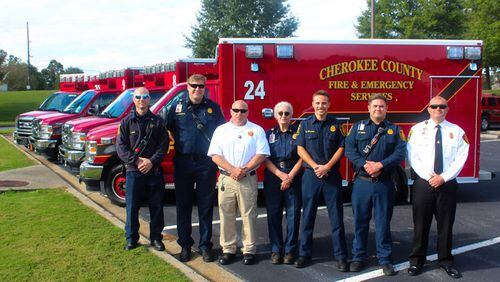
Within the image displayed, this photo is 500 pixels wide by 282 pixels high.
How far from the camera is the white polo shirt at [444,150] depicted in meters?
4.98

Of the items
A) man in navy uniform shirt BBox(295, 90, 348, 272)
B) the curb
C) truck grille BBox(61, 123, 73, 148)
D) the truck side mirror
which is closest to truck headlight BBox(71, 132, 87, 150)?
truck grille BBox(61, 123, 73, 148)

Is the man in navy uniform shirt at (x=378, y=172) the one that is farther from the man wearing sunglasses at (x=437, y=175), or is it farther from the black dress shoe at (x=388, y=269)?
the man wearing sunglasses at (x=437, y=175)

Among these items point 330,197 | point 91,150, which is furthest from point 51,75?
point 330,197

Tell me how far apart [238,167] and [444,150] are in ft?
6.70

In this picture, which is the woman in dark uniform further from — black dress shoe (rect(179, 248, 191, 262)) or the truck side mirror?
the truck side mirror

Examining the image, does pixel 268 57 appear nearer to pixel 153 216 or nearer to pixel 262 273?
pixel 153 216

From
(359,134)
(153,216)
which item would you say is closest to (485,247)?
(359,134)

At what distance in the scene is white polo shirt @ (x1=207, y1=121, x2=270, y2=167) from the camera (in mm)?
5207

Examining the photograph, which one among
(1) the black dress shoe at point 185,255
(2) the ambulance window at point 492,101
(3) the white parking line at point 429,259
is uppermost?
(2) the ambulance window at point 492,101

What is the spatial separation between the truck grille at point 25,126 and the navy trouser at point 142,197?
9.79 meters

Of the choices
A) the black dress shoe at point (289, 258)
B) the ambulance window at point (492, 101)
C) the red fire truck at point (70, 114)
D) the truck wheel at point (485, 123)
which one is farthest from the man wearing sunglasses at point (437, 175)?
the ambulance window at point (492, 101)

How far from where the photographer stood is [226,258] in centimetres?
538

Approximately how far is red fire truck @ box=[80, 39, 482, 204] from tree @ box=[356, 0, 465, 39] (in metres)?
32.9

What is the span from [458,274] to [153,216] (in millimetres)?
3257
